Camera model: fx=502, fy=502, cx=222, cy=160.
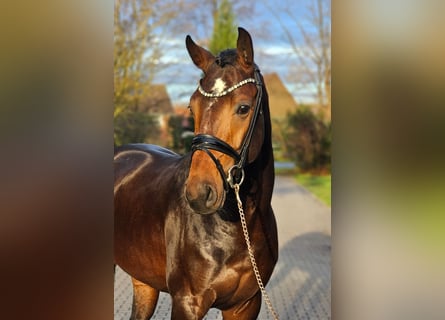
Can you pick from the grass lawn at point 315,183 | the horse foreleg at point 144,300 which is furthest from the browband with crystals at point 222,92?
the grass lawn at point 315,183

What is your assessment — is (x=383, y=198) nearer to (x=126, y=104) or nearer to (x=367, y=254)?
(x=367, y=254)

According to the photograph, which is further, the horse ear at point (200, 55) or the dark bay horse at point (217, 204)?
the horse ear at point (200, 55)

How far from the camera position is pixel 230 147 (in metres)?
1.64

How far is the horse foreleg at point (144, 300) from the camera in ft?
10.1

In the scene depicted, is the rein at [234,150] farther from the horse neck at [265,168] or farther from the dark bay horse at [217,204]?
the horse neck at [265,168]

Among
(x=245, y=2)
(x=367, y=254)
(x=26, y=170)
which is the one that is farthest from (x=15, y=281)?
(x=245, y=2)

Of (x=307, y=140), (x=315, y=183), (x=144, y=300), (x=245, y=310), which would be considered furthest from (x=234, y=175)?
(x=307, y=140)

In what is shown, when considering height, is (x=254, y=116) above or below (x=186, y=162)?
above

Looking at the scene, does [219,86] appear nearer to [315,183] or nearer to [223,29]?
[223,29]

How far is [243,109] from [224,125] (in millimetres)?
101

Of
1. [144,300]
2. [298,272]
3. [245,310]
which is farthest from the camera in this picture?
[298,272]

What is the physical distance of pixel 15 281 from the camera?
758mm

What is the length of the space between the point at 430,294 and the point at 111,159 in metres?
0.60

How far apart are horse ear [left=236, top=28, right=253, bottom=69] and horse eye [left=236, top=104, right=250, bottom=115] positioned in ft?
0.55
